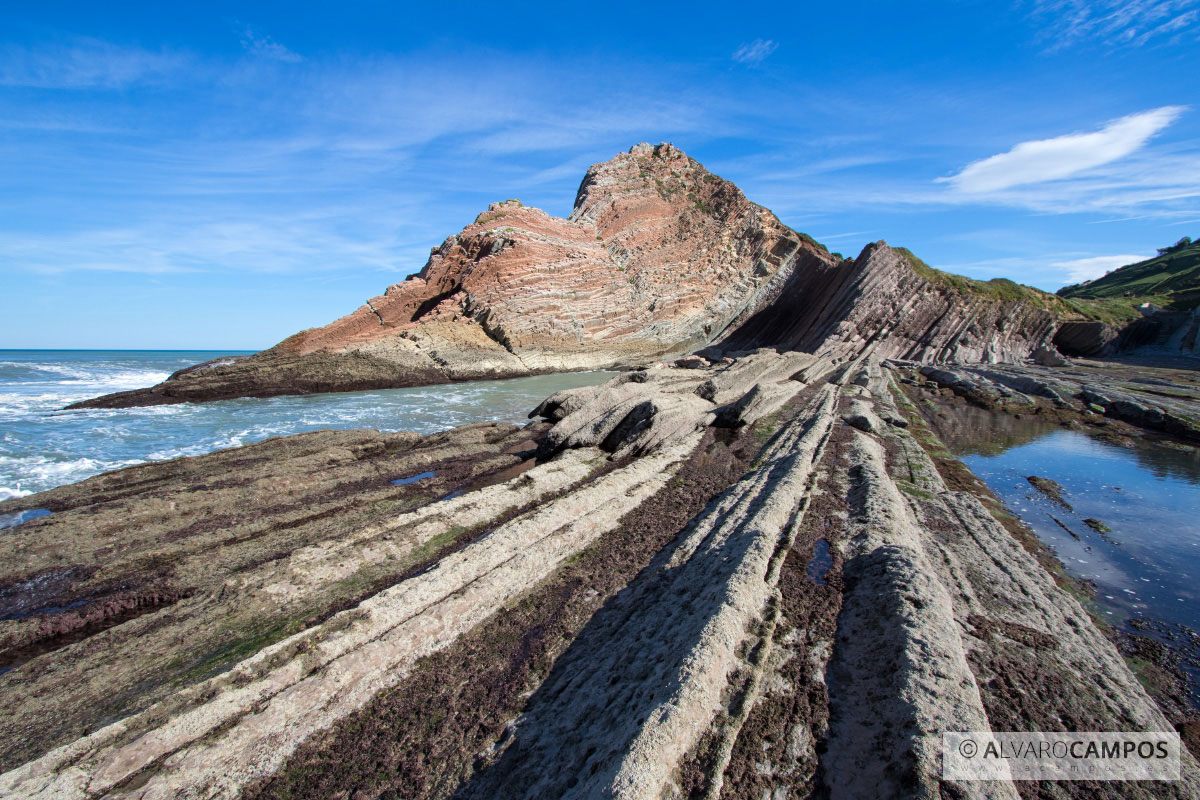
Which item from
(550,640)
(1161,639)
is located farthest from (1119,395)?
(550,640)

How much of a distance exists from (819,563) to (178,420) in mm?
18118

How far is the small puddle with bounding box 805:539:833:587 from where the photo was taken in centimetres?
480

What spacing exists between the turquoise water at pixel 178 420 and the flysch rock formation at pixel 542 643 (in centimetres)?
376

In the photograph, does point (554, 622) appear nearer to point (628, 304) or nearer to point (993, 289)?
point (628, 304)

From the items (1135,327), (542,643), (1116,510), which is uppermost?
(1135,327)

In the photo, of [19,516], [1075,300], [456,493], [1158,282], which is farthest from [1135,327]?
[19,516]

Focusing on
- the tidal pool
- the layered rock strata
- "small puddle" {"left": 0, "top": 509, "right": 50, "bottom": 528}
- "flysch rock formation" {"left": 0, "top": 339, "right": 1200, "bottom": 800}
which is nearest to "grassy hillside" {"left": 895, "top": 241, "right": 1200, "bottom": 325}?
the layered rock strata

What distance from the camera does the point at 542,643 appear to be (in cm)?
406

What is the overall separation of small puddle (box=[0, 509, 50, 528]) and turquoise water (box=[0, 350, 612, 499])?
1656 millimetres

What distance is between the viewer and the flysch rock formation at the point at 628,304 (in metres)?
26.8

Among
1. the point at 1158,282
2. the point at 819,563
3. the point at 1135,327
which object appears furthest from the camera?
the point at 1158,282

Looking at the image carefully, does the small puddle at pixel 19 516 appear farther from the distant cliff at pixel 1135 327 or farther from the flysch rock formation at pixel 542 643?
the distant cliff at pixel 1135 327

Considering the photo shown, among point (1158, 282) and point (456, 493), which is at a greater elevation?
point (1158, 282)

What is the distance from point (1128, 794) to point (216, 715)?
5246 millimetres
